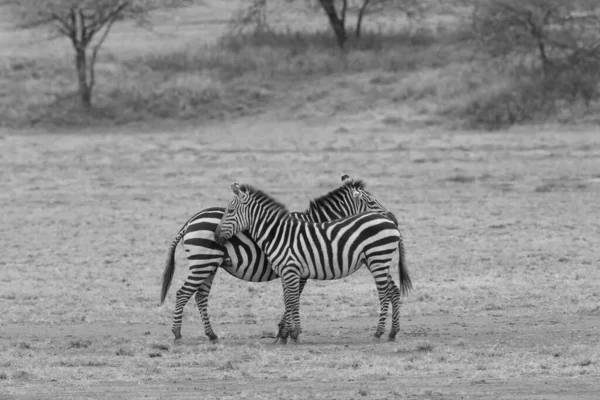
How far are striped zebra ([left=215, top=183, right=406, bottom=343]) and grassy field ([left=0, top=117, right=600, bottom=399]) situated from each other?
57 cm

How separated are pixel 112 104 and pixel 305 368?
94.9 ft

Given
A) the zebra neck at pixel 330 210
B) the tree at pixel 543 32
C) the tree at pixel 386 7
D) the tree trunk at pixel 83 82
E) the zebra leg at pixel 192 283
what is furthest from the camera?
the tree at pixel 386 7

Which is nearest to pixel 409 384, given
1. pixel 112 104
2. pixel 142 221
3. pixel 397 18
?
pixel 142 221

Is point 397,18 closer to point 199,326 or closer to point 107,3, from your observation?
point 107,3

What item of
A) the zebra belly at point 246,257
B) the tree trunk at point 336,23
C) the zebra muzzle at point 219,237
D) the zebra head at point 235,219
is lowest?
the zebra belly at point 246,257

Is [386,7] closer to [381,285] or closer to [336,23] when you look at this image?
[336,23]

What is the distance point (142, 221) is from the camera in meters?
22.3

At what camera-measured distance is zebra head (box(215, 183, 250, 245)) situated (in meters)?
11.8

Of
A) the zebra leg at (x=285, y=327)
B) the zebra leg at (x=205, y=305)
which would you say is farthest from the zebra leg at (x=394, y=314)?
the zebra leg at (x=205, y=305)

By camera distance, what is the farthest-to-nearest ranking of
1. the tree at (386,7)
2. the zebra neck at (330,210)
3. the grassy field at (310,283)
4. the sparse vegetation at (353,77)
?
the tree at (386,7) → the sparse vegetation at (353,77) → the zebra neck at (330,210) → the grassy field at (310,283)

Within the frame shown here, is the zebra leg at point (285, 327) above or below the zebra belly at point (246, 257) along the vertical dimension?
Answer: below

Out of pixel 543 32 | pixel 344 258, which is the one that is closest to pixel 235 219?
pixel 344 258

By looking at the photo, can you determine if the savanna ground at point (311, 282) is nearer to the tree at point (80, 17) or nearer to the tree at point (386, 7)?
the tree at point (80, 17)

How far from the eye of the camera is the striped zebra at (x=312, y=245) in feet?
38.5
